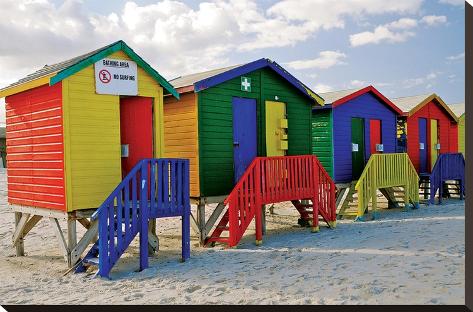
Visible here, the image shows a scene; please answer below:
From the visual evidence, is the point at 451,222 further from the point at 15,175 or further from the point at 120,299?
the point at 15,175

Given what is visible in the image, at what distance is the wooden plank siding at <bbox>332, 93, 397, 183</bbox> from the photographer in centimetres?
1552

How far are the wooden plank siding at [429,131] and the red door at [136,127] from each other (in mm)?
11867

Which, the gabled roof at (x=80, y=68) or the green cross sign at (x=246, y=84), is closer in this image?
the gabled roof at (x=80, y=68)

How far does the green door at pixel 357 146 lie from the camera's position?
16234mm

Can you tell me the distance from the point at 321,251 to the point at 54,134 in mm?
5363

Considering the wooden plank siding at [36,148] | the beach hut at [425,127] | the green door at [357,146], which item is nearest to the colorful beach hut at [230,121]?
the wooden plank siding at [36,148]

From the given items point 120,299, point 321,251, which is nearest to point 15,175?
point 120,299

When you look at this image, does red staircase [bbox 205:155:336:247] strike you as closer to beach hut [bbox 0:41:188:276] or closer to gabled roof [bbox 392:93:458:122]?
beach hut [bbox 0:41:188:276]

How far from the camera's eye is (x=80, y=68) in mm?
8984

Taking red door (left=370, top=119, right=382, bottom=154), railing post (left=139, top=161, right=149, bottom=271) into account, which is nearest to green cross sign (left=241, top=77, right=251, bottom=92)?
railing post (left=139, top=161, right=149, bottom=271)

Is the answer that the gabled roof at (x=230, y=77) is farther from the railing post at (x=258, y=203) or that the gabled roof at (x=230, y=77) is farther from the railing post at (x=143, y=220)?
the railing post at (x=143, y=220)

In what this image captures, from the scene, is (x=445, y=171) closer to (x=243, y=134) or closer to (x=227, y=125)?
(x=243, y=134)

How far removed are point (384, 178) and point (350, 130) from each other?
186cm

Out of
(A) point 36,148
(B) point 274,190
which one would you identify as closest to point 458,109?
(B) point 274,190
